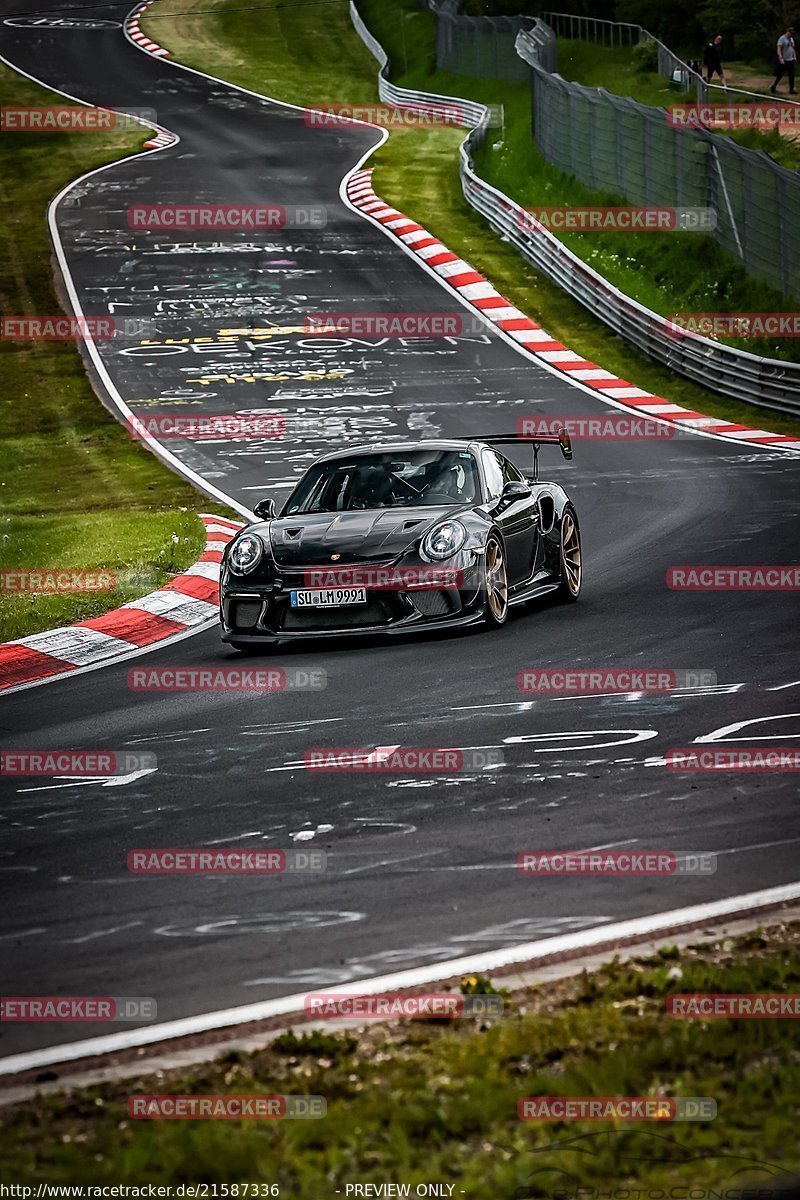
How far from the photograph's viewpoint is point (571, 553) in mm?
13086

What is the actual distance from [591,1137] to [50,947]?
2.39 metres

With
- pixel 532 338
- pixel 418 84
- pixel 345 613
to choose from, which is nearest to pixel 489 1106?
pixel 345 613

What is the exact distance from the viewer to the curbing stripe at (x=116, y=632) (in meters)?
11.5

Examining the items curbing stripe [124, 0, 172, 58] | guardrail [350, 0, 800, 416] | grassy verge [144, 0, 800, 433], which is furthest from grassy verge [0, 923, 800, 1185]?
curbing stripe [124, 0, 172, 58]

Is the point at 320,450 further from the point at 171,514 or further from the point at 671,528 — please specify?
the point at 671,528

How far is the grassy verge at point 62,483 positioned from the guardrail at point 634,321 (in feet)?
27.6

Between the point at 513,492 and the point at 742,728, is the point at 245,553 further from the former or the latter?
the point at 742,728

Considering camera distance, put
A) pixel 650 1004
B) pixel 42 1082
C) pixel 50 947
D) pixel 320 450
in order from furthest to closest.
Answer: pixel 320 450 < pixel 50 947 < pixel 650 1004 < pixel 42 1082

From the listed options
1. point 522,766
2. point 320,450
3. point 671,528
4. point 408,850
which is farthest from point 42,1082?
point 320,450

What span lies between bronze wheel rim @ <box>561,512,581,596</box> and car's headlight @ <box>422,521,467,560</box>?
1.65 metres

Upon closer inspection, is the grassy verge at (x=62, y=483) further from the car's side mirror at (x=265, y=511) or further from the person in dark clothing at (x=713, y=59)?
the person in dark clothing at (x=713, y=59)

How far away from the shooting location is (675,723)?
871cm

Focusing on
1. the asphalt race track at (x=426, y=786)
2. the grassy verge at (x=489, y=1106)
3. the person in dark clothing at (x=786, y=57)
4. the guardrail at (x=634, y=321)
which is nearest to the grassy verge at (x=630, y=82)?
the person in dark clothing at (x=786, y=57)

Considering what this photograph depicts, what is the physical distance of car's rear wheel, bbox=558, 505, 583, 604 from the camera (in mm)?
12836
